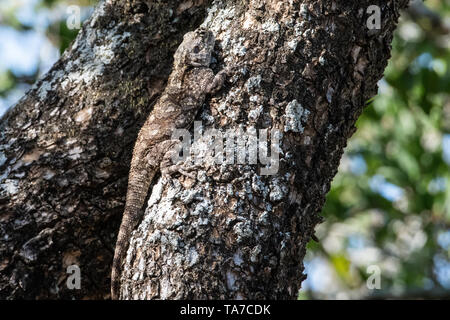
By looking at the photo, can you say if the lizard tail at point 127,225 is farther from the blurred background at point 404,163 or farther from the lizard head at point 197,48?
the blurred background at point 404,163

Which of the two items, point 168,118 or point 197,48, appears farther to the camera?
point 168,118

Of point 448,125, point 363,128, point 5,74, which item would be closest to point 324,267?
point 363,128

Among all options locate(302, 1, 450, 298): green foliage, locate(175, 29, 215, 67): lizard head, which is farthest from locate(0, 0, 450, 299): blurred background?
locate(175, 29, 215, 67): lizard head

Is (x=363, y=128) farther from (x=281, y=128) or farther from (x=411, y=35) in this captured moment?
(x=281, y=128)

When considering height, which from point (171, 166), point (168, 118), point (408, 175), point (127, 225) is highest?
point (408, 175)

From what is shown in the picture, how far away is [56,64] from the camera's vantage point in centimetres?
431

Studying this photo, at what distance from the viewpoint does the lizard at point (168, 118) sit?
363cm

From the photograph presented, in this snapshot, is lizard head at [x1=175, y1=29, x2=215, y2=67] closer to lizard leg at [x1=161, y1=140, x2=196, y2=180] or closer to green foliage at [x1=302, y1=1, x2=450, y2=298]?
lizard leg at [x1=161, y1=140, x2=196, y2=180]

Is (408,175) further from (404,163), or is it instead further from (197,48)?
(197,48)

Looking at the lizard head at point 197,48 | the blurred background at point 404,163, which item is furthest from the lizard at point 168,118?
the blurred background at point 404,163

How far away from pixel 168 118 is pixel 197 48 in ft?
1.83

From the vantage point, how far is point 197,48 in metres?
4.02

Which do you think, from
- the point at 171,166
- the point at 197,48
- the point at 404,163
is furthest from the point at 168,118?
the point at 404,163

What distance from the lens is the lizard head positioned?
12.3 feet
